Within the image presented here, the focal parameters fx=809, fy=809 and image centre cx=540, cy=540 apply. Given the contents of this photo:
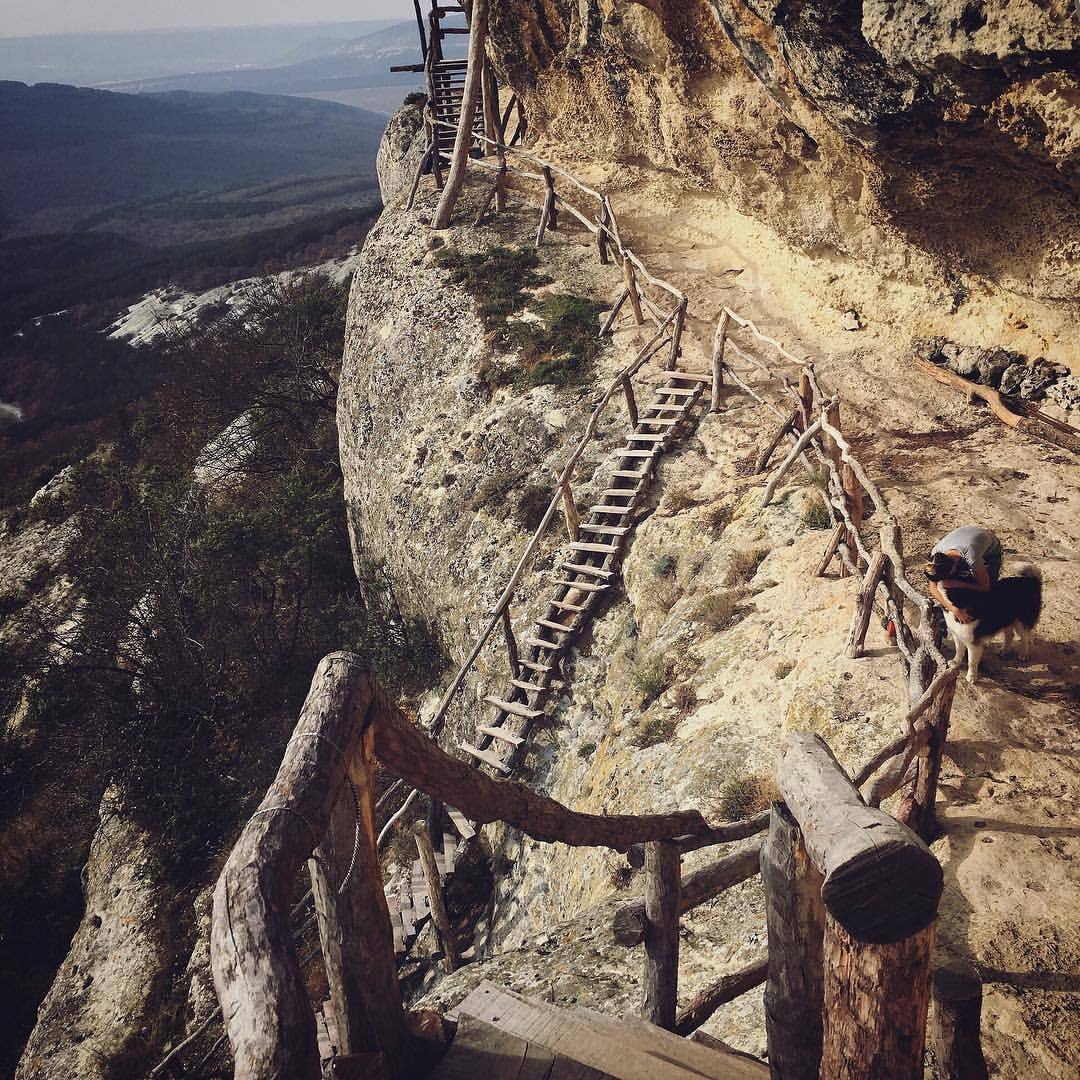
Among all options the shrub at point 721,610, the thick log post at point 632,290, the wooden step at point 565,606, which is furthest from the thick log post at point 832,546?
the thick log post at point 632,290

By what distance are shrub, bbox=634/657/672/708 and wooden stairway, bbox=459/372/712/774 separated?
210 cm

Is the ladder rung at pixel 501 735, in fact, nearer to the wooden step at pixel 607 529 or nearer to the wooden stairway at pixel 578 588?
the wooden stairway at pixel 578 588

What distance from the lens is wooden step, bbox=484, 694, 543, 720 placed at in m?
10.7

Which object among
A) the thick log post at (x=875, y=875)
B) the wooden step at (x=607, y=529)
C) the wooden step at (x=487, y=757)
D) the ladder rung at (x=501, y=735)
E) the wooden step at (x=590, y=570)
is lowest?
the wooden step at (x=487, y=757)

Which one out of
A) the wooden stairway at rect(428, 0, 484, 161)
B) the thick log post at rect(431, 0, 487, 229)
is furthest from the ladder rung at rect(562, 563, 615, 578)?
the wooden stairway at rect(428, 0, 484, 161)

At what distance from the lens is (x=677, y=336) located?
1380cm

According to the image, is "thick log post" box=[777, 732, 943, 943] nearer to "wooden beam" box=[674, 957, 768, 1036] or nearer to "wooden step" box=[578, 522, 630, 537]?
"wooden beam" box=[674, 957, 768, 1036]

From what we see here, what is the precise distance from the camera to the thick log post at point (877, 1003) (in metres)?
2.14

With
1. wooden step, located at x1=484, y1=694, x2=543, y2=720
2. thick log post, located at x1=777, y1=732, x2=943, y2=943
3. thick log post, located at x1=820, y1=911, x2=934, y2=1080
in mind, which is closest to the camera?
thick log post, located at x1=777, y1=732, x2=943, y2=943

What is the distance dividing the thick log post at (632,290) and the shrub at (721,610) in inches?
325

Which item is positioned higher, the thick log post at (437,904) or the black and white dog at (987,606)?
the black and white dog at (987,606)

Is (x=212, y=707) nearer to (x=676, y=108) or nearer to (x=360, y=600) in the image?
(x=360, y=600)

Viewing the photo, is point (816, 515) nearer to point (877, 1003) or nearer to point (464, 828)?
point (464, 828)

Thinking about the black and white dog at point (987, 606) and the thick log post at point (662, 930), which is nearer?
the thick log post at point (662, 930)
